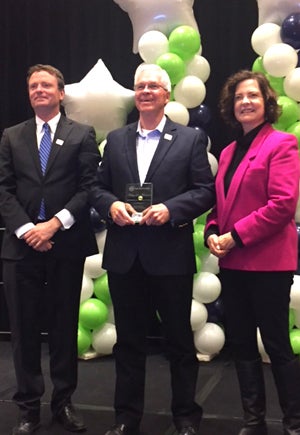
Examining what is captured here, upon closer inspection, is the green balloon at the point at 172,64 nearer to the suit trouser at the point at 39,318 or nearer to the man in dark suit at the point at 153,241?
the man in dark suit at the point at 153,241

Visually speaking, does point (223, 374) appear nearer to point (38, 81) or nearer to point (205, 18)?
point (38, 81)

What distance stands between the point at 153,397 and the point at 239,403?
1.46 feet

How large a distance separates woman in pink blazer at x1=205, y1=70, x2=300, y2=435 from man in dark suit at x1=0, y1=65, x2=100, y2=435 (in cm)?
62

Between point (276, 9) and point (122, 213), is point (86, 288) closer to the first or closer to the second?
point (122, 213)

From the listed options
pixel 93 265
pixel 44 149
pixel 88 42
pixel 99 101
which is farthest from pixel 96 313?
pixel 88 42

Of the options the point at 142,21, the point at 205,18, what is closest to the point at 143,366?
the point at 142,21

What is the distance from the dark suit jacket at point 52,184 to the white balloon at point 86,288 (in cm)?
121

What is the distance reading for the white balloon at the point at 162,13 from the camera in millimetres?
3543

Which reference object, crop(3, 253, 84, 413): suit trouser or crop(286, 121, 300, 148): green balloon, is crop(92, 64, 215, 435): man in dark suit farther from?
crop(286, 121, 300, 148): green balloon

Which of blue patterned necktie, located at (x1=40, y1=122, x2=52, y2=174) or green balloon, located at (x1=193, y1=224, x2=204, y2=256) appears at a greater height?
blue patterned necktie, located at (x1=40, y1=122, x2=52, y2=174)

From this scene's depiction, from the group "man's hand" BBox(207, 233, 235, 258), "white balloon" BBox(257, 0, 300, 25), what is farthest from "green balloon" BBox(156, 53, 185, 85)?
"man's hand" BBox(207, 233, 235, 258)

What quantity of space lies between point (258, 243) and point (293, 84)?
1488 millimetres

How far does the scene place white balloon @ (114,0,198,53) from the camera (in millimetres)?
3543

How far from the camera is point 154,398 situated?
2934 mm
